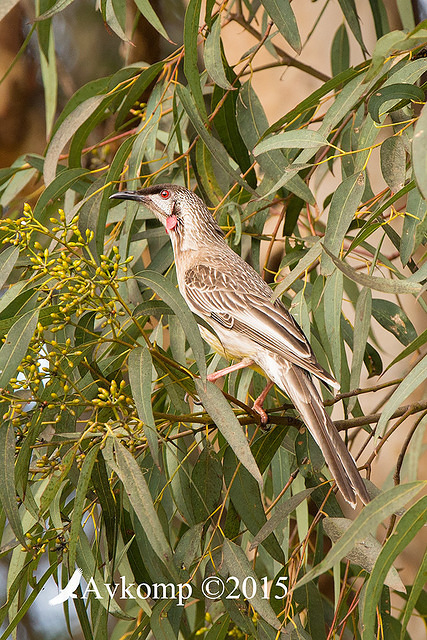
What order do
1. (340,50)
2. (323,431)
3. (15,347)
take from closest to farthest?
(15,347), (323,431), (340,50)

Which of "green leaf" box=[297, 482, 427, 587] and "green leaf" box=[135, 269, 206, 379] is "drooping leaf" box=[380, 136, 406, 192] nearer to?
"green leaf" box=[135, 269, 206, 379]

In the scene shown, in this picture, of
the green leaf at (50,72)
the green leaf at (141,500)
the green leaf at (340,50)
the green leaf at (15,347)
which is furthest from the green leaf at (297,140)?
the green leaf at (340,50)

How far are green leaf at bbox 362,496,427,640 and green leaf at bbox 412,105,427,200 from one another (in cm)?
55

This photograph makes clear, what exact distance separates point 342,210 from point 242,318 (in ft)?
2.05

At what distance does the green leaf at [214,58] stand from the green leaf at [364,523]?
104cm

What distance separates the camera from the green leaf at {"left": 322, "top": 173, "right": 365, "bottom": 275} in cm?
165

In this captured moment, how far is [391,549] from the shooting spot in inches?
53.8

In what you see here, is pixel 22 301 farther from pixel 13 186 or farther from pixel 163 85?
pixel 13 186

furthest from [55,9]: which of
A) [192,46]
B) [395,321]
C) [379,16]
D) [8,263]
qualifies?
[379,16]

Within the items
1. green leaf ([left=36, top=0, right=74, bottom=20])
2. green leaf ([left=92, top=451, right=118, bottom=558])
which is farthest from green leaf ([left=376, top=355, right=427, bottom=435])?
green leaf ([left=36, top=0, right=74, bottom=20])

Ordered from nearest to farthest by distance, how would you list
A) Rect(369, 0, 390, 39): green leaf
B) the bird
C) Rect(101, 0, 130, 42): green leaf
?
the bird, Rect(101, 0, 130, 42): green leaf, Rect(369, 0, 390, 39): green leaf

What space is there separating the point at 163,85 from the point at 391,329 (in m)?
1.00

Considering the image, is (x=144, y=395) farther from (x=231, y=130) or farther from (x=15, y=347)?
(x=231, y=130)

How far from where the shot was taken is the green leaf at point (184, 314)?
1.57 meters
